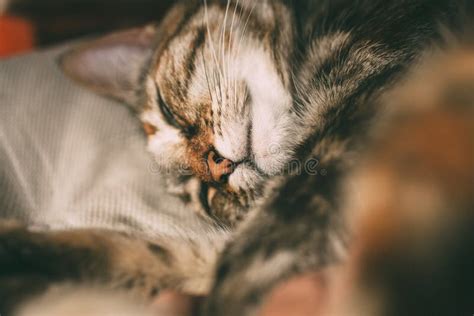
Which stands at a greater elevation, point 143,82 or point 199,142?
point 143,82

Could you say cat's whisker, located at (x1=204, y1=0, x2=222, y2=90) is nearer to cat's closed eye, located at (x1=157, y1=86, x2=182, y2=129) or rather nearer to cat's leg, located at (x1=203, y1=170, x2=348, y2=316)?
cat's closed eye, located at (x1=157, y1=86, x2=182, y2=129)

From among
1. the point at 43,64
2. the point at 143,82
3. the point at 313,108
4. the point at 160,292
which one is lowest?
the point at 160,292

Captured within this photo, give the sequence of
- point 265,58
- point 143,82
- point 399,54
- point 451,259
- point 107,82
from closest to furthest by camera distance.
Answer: point 451,259
point 399,54
point 265,58
point 143,82
point 107,82

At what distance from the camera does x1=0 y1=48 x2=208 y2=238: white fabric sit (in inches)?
33.2

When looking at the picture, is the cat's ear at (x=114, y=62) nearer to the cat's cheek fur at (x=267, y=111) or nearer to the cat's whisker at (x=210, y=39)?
the cat's whisker at (x=210, y=39)

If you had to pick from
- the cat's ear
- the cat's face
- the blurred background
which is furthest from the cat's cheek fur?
the blurred background

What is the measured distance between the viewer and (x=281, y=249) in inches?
18.0

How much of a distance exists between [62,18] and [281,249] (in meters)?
1.36

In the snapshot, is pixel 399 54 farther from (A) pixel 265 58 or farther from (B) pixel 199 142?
(B) pixel 199 142

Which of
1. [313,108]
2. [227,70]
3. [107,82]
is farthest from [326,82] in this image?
[107,82]

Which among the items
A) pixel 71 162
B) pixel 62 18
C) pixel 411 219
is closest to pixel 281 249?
pixel 411 219

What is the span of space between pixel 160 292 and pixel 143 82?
50cm

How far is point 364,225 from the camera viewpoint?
415mm

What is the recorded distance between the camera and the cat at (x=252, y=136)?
0.47 m
